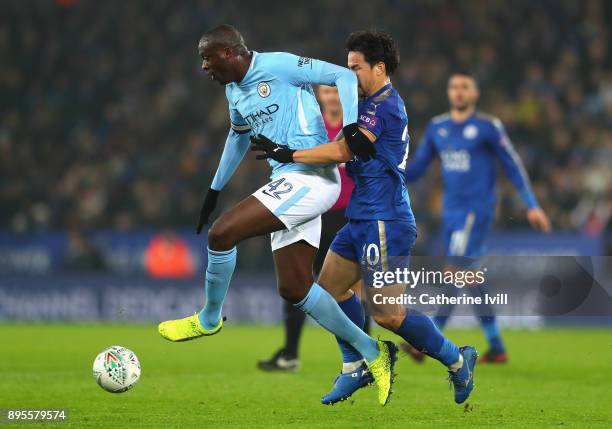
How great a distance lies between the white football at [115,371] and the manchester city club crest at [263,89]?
5.73ft

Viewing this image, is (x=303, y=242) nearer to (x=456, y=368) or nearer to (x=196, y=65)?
(x=456, y=368)

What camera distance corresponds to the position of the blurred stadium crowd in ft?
50.6

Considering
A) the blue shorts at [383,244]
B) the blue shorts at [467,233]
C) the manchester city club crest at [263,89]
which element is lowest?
the blue shorts at [467,233]

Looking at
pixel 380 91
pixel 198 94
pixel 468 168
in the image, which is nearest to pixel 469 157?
pixel 468 168

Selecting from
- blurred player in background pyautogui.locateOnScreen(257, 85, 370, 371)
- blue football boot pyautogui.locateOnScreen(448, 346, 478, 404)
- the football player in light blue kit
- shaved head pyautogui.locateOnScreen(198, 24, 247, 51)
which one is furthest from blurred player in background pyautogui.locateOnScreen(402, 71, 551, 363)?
shaved head pyautogui.locateOnScreen(198, 24, 247, 51)

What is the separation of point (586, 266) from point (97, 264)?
21.8 feet

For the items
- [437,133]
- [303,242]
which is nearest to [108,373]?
[303,242]

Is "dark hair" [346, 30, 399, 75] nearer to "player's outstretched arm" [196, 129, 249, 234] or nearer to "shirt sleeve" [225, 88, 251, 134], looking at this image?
"shirt sleeve" [225, 88, 251, 134]

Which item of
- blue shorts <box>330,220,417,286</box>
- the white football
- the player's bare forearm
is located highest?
the player's bare forearm

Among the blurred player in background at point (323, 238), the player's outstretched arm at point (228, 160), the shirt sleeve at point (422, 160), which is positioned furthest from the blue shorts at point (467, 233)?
the player's outstretched arm at point (228, 160)

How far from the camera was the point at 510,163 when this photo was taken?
29.6 feet

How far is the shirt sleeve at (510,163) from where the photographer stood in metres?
8.94

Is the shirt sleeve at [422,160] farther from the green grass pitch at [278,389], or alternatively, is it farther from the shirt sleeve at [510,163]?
the green grass pitch at [278,389]

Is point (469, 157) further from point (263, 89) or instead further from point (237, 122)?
point (263, 89)
